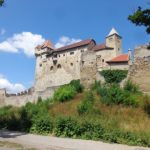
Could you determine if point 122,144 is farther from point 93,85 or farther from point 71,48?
point 71,48

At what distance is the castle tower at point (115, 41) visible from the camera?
68062 mm

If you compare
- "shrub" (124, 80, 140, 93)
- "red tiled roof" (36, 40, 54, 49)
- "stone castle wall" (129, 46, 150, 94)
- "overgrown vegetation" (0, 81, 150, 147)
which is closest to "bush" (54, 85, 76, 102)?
"overgrown vegetation" (0, 81, 150, 147)

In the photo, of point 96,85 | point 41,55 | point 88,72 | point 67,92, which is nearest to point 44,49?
point 41,55

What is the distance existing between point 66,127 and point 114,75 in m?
16.8

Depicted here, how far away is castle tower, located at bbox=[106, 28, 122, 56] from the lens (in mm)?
68062

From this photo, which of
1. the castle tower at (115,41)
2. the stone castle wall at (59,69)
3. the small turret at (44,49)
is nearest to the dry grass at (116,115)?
the stone castle wall at (59,69)

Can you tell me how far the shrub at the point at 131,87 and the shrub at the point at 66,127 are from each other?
42.3 feet

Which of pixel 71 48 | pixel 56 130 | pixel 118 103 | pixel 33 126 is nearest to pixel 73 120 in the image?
pixel 56 130

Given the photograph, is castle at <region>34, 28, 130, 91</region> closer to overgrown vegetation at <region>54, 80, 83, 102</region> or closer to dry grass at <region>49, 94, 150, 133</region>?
overgrown vegetation at <region>54, 80, 83, 102</region>

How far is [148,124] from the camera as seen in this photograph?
21609mm

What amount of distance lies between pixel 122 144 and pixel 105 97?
1447 cm

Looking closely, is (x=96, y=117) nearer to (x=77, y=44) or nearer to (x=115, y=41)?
(x=115, y=41)

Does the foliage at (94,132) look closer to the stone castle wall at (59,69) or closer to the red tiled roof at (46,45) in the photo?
the stone castle wall at (59,69)

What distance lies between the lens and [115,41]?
226ft
